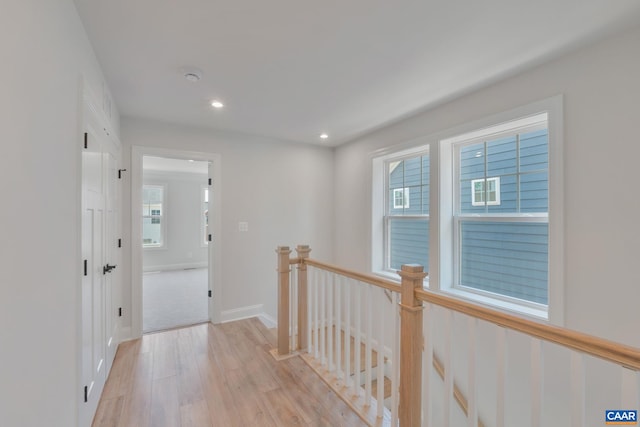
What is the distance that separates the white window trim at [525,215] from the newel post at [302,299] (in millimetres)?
1338

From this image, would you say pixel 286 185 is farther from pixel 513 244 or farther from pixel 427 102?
pixel 513 244

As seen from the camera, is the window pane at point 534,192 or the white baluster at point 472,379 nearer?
the white baluster at point 472,379

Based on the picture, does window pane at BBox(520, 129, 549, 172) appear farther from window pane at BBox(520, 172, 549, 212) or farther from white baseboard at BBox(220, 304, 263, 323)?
white baseboard at BBox(220, 304, 263, 323)

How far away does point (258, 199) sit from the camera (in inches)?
153

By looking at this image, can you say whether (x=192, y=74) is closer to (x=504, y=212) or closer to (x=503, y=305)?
(x=504, y=212)

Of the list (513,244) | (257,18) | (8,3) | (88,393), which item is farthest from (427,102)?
(88,393)

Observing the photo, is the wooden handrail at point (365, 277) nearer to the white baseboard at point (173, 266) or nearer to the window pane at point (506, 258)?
the window pane at point (506, 258)

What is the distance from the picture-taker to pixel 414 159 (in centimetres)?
342

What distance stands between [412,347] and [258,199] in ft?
9.37

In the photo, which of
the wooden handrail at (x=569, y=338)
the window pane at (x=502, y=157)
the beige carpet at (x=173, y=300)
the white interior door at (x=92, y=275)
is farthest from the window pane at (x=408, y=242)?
the white interior door at (x=92, y=275)

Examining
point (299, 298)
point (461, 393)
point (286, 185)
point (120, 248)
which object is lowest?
point (461, 393)

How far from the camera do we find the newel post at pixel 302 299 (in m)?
2.71

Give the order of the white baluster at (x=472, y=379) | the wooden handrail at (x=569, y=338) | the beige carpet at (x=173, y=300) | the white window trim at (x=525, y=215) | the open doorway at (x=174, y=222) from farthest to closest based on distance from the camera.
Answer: the open doorway at (x=174, y=222)
the beige carpet at (x=173, y=300)
the white window trim at (x=525, y=215)
the white baluster at (x=472, y=379)
the wooden handrail at (x=569, y=338)

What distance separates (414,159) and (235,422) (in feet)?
10.1
